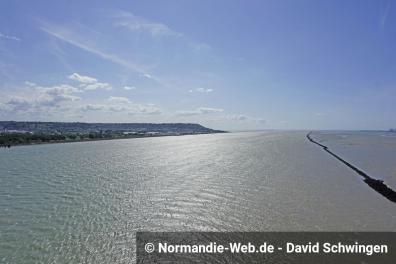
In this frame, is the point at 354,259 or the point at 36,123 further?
the point at 36,123

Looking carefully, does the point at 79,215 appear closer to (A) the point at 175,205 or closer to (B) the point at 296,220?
(A) the point at 175,205

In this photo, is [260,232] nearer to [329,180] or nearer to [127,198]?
[127,198]

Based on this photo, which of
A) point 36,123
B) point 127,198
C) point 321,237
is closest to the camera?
point 321,237

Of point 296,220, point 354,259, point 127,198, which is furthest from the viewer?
point 127,198

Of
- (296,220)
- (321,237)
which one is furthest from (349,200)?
(321,237)

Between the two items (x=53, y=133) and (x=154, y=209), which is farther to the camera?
(x=53, y=133)

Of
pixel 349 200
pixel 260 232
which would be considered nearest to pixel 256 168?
pixel 349 200

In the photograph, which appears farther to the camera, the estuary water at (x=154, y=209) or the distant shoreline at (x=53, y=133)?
the distant shoreline at (x=53, y=133)

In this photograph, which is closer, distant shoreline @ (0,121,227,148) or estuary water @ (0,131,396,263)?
estuary water @ (0,131,396,263)

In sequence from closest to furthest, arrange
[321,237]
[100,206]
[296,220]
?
1. [321,237]
2. [296,220]
3. [100,206]
